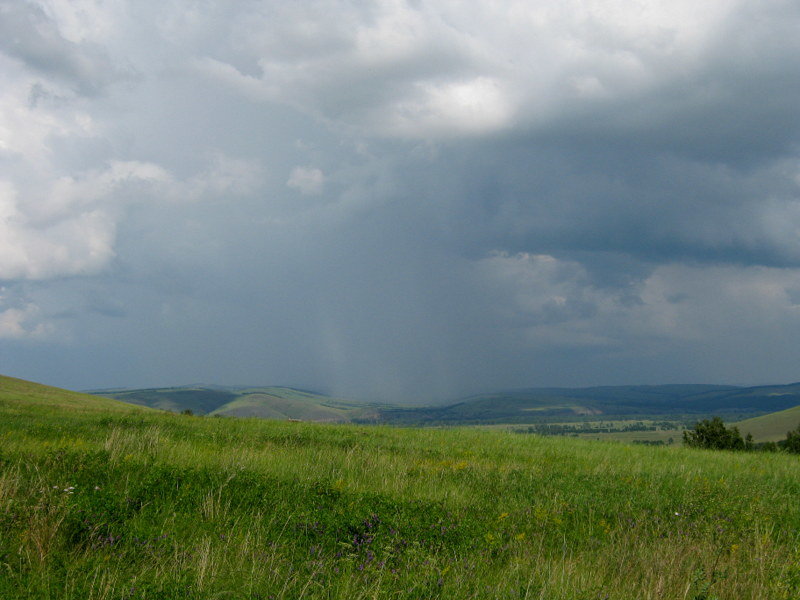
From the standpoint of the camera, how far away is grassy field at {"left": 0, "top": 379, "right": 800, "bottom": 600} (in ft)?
18.1

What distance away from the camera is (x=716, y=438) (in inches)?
1203

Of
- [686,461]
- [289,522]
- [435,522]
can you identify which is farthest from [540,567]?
[686,461]

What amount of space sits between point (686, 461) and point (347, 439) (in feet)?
44.4

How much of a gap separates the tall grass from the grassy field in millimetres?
35

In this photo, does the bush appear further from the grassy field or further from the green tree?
the grassy field

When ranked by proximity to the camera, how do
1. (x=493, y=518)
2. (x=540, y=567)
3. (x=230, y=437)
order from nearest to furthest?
(x=540, y=567) → (x=493, y=518) → (x=230, y=437)

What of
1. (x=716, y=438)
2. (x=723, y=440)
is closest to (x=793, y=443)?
(x=723, y=440)

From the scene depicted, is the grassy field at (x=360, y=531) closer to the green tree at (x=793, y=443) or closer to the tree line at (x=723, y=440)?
the tree line at (x=723, y=440)

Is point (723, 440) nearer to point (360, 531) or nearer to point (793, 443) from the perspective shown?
point (793, 443)

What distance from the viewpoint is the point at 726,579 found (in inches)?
248

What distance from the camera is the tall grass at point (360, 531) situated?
18.1 ft

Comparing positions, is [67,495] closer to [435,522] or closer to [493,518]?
[435,522]

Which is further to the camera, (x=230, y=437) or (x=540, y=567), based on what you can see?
(x=230, y=437)

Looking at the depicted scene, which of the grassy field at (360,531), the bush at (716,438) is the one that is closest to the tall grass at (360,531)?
the grassy field at (360,531)
